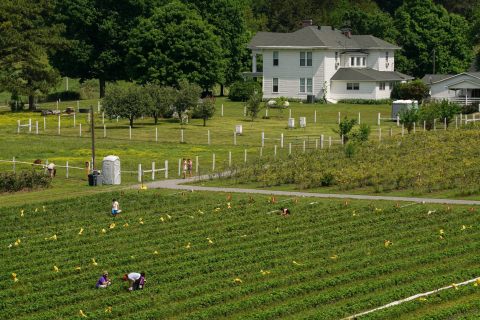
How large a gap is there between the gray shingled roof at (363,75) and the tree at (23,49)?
104 feet

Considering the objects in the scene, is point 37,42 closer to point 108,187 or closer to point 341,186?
point 108,187

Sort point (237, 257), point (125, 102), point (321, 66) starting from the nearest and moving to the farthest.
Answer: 1. point (237, 257)
2. point (125, 102)
3. point (321, 66)

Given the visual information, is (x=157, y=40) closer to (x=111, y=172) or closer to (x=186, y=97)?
(x=186, y=97)

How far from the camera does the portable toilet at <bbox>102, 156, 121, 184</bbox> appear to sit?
216 ft

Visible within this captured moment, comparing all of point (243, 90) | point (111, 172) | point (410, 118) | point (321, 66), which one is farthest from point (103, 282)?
point (321, 66)

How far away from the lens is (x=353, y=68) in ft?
411

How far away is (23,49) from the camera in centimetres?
10662

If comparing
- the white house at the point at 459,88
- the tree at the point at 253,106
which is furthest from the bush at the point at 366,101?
the tree at the point at 253,106

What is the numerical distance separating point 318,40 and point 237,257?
8091cm

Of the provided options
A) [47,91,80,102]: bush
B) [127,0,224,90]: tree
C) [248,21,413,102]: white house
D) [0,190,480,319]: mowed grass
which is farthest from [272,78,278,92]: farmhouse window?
[0,190,480,319]: mowed grass

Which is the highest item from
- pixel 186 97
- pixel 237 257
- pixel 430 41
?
pixel 430 41

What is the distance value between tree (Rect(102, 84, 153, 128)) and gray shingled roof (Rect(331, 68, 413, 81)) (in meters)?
33.7

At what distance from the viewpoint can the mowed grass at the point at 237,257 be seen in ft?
123

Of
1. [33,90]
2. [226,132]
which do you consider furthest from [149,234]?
[33,90]
